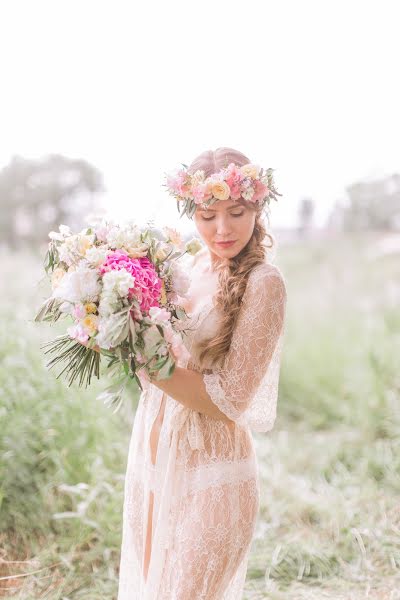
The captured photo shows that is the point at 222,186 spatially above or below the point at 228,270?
above

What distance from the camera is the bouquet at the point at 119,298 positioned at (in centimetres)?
156

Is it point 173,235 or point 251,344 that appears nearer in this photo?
point 251,344

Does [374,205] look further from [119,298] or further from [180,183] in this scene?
[119,298]

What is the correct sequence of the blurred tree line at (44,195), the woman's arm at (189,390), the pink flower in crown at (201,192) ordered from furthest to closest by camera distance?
the blurred tree line at (44,195), the pink flower in crown at (201,192), the woman's arm at (189,390)

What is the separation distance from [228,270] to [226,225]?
140mm

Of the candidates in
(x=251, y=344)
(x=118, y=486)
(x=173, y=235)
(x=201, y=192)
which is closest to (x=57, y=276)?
(x=173, y=235)

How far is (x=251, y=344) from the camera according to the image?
1726 millimetres

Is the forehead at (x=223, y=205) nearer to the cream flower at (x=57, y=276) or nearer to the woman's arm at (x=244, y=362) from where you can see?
the woman's arm at (x=244, y=362)

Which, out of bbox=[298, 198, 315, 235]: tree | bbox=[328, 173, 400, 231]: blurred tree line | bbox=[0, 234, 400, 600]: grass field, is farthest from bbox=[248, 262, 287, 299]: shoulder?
bbox=[328, 173, 400, 231]: blurred tree line

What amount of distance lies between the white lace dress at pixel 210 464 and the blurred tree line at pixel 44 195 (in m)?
3.22

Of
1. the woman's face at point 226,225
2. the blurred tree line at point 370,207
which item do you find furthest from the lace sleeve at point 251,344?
the blurred tree line at point 370,207

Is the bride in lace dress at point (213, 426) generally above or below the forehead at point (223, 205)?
below

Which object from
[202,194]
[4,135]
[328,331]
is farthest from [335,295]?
[202,194]

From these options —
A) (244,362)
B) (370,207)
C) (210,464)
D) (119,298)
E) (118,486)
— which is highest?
(370,207)
